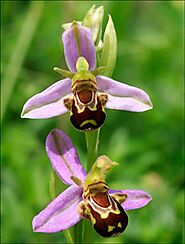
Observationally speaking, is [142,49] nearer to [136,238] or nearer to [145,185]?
[145,185]

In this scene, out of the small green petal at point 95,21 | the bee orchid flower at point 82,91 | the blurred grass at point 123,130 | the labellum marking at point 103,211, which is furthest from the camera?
the blurred grass at point 123,130

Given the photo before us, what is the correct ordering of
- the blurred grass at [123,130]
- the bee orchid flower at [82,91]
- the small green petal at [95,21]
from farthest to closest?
the blurred grass at [123,130]
the small green petal at [95,21]
the bee orchid flower at [82,91]

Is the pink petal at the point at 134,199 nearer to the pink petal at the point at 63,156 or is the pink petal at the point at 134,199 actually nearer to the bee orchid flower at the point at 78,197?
the bee orchid flower at the point at 78,197

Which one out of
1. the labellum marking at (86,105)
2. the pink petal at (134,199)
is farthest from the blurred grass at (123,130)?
the labellum marking at (86,105)

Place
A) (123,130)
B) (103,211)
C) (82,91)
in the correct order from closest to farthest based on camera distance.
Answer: (103,211), (82,91), (123,130)

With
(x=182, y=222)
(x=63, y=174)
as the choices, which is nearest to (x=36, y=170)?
(x=182, y=222)

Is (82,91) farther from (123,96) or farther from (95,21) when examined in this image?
(95,21)

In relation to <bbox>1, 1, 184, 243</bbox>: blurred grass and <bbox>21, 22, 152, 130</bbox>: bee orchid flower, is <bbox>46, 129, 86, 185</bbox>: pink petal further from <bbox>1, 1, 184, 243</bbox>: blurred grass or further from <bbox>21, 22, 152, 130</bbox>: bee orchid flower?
<bbox>1, 1, 184, 243</bbox>: blurred grass

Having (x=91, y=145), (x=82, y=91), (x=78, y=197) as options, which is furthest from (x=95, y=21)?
(x=78, y=197)
